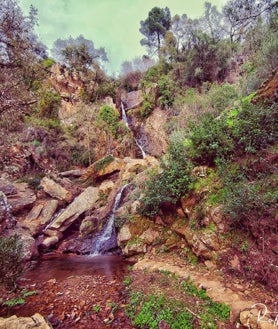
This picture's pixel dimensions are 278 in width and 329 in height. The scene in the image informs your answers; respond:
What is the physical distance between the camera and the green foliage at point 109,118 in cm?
1852

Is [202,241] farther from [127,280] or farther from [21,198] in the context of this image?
[21,198]

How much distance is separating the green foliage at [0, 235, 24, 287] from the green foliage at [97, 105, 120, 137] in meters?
14.1

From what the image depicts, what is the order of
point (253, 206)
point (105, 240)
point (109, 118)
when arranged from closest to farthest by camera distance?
point (253, 206) < point (105, 240) < point (109, 118)

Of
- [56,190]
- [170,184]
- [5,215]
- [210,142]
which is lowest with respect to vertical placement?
[5,215]

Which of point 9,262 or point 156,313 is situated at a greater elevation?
point 9,262

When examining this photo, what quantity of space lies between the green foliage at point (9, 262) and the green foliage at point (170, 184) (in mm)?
3457

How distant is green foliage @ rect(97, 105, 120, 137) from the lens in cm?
1852

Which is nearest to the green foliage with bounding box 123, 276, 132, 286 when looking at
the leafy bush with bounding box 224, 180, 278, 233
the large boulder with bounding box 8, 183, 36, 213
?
the leafy bush with bounding box 224, 180, 278, 233

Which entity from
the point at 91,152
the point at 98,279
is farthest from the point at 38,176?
the point at 98,279

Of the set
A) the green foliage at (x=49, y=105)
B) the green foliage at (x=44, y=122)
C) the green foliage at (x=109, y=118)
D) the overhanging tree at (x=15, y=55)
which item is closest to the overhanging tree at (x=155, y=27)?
the green foliage at (x=109, y=118)

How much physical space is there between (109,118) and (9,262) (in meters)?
15.4

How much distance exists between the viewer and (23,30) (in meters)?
6.07

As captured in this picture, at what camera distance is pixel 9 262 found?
479 cm

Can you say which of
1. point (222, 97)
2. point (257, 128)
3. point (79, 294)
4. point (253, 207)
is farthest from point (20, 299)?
point (222, 97)
